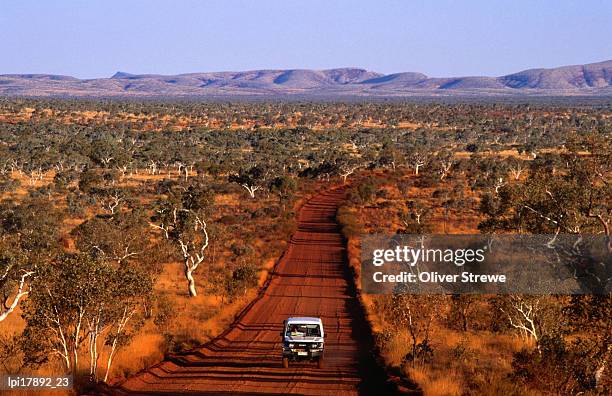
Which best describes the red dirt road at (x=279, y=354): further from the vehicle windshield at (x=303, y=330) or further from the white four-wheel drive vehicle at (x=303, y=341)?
the vehicle windshield at (x=303, y=330)

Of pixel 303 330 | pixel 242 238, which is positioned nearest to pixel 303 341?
pixel 303 330

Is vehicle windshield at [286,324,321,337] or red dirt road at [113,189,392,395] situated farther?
vehicle windshield at [286,324,321,337]

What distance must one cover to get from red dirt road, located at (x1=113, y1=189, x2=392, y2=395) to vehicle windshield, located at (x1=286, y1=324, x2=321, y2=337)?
4.15ft

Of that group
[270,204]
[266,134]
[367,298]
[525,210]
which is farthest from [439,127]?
[525,210]

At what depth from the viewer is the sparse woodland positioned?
Answer: 1909cm

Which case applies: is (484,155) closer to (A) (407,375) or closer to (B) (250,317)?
(B) (250,317)

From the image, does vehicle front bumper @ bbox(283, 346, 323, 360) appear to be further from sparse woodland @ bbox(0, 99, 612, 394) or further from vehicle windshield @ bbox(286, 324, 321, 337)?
sparse woodland @ bbox(0, 99, 612, 394)

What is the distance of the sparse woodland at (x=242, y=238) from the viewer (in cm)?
1909

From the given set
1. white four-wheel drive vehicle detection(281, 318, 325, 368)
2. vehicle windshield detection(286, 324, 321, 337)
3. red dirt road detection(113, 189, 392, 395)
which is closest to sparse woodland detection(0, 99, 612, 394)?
red dirt road detection(113, 189, 392, 395)

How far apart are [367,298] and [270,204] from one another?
41375 millimetres

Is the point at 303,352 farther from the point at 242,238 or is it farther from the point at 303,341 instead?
the point at 242,238

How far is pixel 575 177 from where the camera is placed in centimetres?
1880

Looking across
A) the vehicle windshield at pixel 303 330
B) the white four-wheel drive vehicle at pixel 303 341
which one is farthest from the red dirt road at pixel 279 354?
the vehicle windshield at pixel 303 330

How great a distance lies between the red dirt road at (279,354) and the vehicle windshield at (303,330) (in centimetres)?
127
